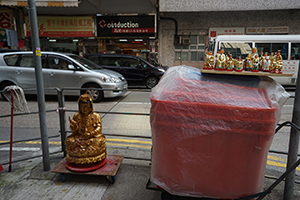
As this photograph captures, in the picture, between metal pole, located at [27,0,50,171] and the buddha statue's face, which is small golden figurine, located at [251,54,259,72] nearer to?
the buddha statue's face

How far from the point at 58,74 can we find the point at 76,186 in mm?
5633

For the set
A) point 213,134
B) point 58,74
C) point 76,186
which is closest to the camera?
point 213,134

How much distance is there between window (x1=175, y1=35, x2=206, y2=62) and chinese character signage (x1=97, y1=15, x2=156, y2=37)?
245 cm

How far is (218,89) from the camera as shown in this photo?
194cm

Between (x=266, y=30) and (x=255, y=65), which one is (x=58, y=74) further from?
(x=266, y=30)

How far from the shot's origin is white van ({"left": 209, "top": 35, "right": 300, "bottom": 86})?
9.94m

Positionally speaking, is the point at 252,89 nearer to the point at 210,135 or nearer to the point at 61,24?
the point at 210,135

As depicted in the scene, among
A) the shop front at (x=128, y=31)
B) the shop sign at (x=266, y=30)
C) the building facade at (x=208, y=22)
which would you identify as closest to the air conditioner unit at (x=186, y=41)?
the building facade at (x=208, y=22)

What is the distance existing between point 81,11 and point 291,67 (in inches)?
559

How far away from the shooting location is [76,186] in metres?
2.47

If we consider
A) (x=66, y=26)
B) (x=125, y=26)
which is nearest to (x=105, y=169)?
(x=125, y=26)

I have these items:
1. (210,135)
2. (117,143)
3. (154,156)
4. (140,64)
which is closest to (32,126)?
(117,143)

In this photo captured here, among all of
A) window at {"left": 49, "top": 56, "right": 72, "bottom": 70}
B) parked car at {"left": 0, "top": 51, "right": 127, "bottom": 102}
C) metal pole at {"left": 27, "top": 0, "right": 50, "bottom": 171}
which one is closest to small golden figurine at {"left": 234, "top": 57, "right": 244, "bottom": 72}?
metal pole at {"left": 27, "top": 0, "right": 50, "bottom": 171}

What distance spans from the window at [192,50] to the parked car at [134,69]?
5.84 metres
